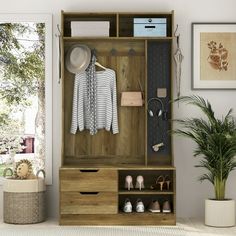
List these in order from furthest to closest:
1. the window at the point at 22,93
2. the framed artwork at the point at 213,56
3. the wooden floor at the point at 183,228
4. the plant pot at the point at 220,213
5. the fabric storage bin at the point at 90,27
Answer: the window at the point at 22,93
the framed artwork at the point at 213,56
the fabric storage bin at the point at 90,27
the plant pot at the point at 220,213
the wooden floor at the point at 183,228

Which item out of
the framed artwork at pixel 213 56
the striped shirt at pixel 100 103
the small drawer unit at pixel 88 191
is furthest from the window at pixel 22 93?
the framed artwork at pixel 213 56

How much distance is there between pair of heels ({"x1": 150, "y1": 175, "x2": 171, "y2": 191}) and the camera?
6.29m

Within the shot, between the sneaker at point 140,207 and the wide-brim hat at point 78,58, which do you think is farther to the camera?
the wide-brim hat at point 78,58

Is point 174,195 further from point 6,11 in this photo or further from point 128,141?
point 6,11

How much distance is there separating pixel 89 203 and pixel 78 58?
1.47 metres

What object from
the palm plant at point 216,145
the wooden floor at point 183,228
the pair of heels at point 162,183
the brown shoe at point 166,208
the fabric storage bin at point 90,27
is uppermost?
the fabric storage bin at point 90,27

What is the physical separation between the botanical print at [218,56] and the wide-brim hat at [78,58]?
3.92ft

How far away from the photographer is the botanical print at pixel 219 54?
21.4 feet

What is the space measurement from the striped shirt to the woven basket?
0.72 m

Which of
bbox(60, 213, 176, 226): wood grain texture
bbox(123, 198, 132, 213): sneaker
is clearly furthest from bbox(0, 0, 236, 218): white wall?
bbox(123, 198, 132, 213): sneaker

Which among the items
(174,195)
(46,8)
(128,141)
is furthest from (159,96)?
(46,8)

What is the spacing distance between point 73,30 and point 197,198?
2153 millimetres

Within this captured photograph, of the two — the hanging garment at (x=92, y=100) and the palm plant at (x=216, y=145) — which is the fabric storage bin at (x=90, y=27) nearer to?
the hanging garment at (x=92, y=100)

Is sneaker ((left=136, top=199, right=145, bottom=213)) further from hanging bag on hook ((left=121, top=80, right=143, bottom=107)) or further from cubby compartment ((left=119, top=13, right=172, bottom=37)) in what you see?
cubby compartment ((left=119, top=13, right=172, bottom=37))
